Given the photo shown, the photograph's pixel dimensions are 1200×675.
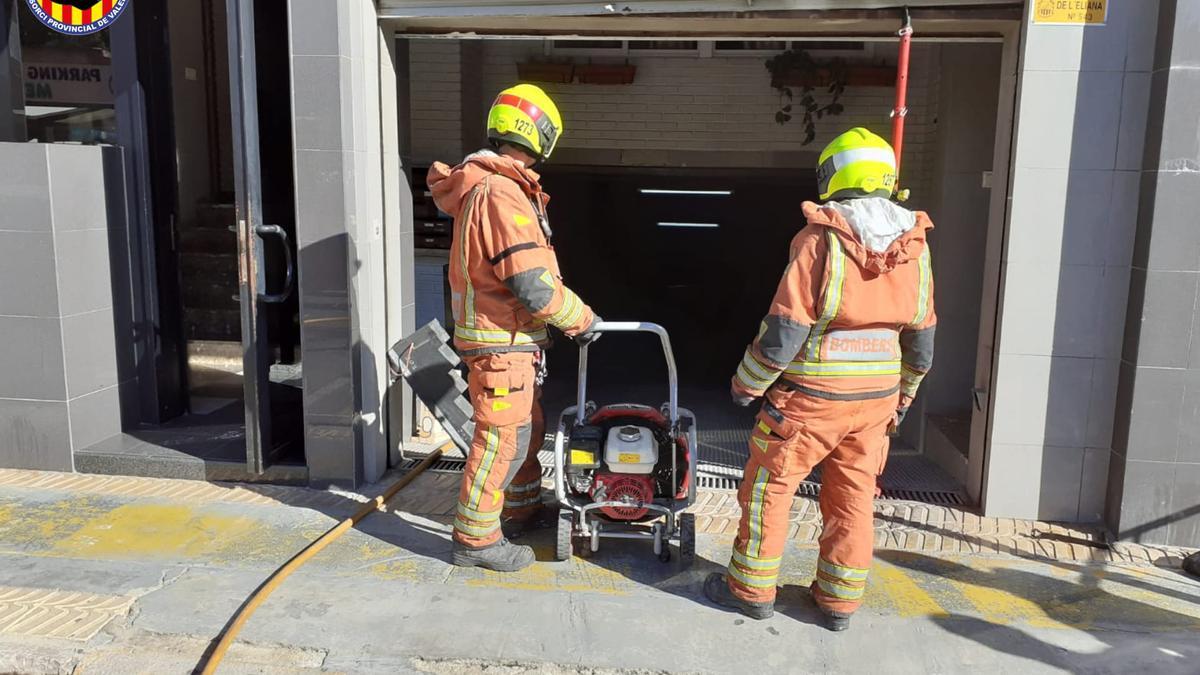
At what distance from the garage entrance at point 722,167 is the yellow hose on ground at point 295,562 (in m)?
1.81

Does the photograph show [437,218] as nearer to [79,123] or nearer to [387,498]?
[387,498]

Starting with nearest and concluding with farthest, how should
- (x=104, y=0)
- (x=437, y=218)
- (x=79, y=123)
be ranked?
(x=104, y=0) < (x=437, y=218) < (x=79, y=123)

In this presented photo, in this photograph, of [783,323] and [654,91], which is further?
[654,91]

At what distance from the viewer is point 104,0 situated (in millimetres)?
5516

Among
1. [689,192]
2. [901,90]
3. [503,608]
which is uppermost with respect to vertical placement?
[901,90]

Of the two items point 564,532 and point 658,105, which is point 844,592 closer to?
point 564,532

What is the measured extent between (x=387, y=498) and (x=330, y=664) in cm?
159

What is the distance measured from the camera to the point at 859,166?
11.0 ft

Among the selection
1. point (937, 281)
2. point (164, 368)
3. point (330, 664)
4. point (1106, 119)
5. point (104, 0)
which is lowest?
point (330, 664)

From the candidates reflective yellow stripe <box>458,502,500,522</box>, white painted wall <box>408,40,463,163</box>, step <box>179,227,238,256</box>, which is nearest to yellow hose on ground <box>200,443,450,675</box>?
reflective yellow stripe <box>458,502,500,522</box>

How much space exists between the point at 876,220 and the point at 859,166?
23cm

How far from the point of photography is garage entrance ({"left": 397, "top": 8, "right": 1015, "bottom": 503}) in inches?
228

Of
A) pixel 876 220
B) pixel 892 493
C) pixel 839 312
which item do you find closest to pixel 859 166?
pixel 876 220

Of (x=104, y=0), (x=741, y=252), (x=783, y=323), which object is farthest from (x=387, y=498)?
(x=741, y=252)
